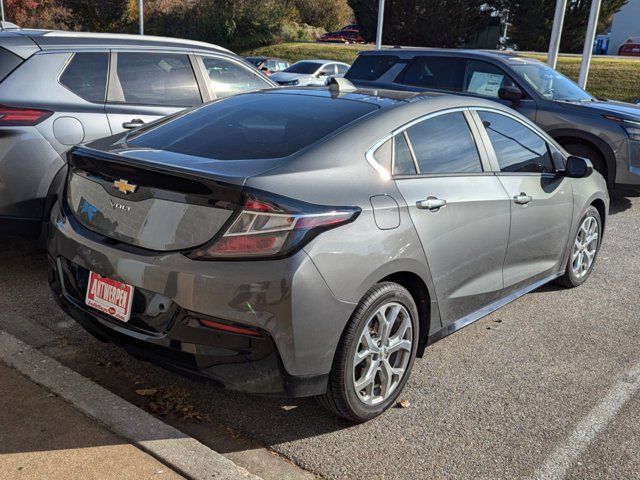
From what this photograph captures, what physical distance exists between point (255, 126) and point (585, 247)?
3.17m

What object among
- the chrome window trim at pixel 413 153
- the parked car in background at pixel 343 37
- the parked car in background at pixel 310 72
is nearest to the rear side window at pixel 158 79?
the chrome window trim at pixel 413 153

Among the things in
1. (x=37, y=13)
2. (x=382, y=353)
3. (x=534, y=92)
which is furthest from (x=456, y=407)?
(x=37, y=13)

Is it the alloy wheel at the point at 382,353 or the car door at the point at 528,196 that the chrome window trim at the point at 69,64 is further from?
the alloy wheel at the point at 382,353

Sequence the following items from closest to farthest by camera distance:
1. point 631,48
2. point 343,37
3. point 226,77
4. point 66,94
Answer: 1. point 66,94
2. point 226,77
3. point 631,48
4. point 343,37

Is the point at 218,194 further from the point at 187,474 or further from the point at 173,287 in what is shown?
the point at 187,474

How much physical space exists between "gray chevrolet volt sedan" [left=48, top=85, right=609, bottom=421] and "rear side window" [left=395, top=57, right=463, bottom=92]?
4989mm

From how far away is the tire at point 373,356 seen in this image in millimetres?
2926

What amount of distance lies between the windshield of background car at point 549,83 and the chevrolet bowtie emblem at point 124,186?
21.9ft

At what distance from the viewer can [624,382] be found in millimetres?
3760

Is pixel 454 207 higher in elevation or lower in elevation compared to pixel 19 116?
lower

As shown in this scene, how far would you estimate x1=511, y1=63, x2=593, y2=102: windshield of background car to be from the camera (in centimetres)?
839

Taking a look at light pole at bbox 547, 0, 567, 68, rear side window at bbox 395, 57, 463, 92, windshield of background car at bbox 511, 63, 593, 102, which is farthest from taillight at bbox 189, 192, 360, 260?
light pole at bbox 547, 0, 567, 68

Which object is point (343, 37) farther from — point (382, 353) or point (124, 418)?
point (124, 418)

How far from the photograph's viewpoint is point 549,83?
8.59 meters
